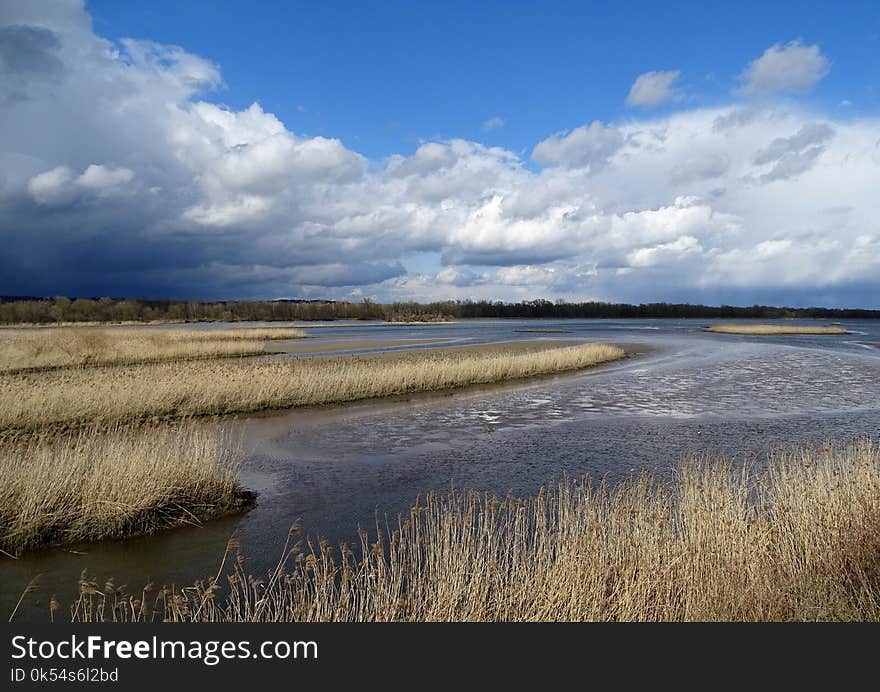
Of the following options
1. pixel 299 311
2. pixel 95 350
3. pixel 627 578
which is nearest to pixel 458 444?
pixel 627 578

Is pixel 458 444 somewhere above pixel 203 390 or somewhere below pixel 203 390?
below

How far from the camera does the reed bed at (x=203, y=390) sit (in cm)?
1889

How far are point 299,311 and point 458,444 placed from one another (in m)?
151

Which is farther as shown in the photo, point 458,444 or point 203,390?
point 203,390

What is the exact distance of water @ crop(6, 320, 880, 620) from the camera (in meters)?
9.18

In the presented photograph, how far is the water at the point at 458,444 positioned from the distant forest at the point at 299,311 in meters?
113

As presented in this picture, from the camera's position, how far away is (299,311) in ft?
534

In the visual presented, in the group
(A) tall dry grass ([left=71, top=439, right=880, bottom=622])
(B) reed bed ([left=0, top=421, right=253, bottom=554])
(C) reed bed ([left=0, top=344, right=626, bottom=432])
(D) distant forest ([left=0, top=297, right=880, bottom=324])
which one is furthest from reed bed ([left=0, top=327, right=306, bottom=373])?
(D) distant forest ([left=0, top=297, right=880, bottom=324])

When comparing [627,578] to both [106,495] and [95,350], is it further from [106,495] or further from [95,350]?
[95,350]

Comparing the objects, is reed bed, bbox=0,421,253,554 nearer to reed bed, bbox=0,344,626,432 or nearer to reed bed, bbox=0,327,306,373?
reed bed, bbox=0,344,626,432

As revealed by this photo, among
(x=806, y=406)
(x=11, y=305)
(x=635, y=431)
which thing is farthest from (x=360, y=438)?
(x=11, y=305)

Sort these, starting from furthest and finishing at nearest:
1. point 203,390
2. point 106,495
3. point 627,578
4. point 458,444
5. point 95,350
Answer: point 95,350 < point 203,390 < point 458,444 < point 106,495 < point 627,578

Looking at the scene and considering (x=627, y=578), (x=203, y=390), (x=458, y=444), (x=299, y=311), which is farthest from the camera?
(x=299, y=311)

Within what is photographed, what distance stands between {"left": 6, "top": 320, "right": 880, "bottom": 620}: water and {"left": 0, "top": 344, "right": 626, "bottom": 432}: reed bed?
162 centimetres
